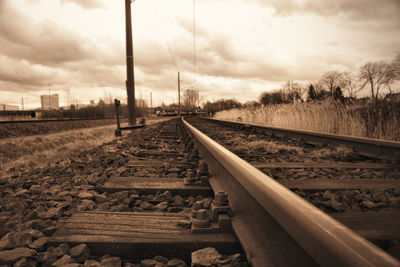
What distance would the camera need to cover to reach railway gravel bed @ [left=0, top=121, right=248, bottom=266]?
3.69 feet

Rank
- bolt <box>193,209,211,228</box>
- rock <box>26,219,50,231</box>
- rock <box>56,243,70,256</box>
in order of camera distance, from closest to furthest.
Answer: rock <box>56,243,70,256</box> → bolt <box>193,209,211,228</box> → rock <box>26,219,50,231</box>

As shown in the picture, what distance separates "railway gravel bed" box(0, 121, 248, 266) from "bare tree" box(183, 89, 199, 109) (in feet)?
241

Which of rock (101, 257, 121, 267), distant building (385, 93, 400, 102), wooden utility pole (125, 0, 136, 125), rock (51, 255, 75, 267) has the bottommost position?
rock (101, 257, 121, 267)

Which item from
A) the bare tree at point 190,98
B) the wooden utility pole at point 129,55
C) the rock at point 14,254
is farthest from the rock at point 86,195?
the bare tree at point 190,98

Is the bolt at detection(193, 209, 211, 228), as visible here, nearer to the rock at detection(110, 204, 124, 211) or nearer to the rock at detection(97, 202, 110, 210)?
the rock at detection(110, 204, 124, 211)

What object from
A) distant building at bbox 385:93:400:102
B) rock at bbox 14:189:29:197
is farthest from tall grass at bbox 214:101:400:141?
rock at bbox 14:189:29:197

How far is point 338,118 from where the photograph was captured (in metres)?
6.15

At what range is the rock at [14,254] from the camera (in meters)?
1.11

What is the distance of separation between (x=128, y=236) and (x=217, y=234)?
438mm

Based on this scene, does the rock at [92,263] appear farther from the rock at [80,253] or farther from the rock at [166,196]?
the rock at [166,196]

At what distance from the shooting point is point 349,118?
226 inches

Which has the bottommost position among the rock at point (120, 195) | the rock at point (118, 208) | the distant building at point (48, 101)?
the rock at point (118, 208)

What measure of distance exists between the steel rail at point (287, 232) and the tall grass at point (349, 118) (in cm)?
474

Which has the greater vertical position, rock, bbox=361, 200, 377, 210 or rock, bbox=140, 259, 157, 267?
rock, bbox=361, 200, 377, 210
